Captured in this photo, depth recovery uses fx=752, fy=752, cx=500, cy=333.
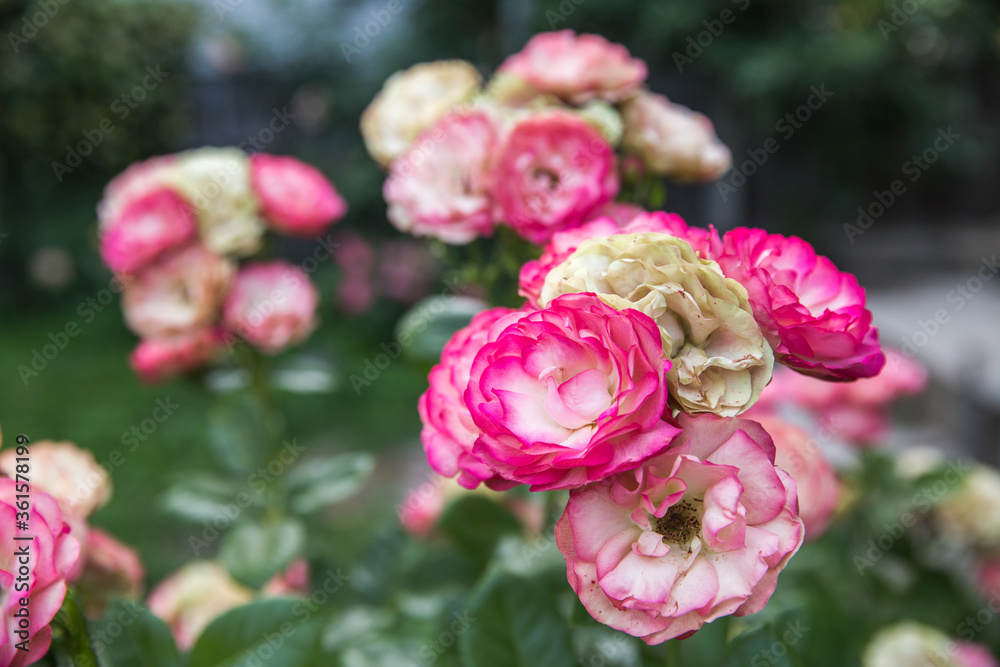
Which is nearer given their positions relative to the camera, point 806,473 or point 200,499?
point 806,473

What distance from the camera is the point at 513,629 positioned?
630 mm

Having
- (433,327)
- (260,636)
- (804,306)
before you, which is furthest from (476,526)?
(804,306)

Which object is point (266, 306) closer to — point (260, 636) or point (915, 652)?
point (260, 636)

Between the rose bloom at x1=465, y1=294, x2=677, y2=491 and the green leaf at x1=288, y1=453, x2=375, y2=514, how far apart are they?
29.6 inches

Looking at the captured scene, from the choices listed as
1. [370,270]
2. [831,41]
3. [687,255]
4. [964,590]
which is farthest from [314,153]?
[687,255]

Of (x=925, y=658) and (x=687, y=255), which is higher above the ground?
(x=687, y=255)

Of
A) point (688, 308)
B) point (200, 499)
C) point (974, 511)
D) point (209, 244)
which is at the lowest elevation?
point (974, 511)

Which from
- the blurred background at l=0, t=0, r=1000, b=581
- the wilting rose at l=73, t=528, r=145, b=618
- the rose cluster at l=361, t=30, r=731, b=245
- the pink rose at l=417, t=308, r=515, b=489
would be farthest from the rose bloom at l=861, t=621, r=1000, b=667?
the blurred background at l=0, t=0, r=1000, b=581

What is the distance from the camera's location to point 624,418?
1.34 feet

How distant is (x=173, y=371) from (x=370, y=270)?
11.4ft

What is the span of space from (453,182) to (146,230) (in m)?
0.48

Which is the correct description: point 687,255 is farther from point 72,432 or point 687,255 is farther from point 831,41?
point 831,41

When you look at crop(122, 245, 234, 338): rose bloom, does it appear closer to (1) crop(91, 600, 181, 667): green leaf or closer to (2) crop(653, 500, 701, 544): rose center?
(1) crop(91, 600, 181, 667): green leaf

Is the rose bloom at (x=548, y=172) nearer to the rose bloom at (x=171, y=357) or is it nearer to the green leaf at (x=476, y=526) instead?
the green leaf at (x=476, y=526)
